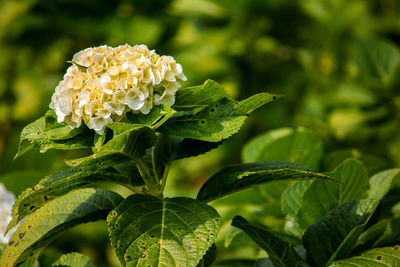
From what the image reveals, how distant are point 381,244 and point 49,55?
2.51 m

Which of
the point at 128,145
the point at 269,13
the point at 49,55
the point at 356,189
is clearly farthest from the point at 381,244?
the point at 49,55

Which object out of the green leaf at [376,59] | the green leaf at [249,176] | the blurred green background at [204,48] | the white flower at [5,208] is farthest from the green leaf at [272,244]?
the blurred green background at [204,48]

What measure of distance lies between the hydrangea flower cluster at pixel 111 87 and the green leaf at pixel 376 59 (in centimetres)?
123

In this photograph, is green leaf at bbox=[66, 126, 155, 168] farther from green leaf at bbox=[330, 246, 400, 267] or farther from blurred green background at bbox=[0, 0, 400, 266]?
blurred green background at bbox=[0, 0, 400, 266]

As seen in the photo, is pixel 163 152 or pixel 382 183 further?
pixel 382 183

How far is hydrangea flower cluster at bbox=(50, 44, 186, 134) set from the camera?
79 cm

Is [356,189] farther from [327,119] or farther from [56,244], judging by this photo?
[56,244]

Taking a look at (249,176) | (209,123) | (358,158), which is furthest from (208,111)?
(358,158)

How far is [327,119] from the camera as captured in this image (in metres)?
2.20

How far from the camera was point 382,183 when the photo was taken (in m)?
1.05

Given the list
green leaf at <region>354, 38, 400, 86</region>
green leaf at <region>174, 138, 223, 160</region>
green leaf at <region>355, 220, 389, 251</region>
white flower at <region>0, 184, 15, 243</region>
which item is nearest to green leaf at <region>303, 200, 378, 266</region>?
green leaf at <region>355, 220, 389, 251</region>

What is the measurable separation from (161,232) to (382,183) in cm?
54

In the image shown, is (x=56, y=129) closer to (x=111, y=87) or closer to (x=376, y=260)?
(x=111, y=87)

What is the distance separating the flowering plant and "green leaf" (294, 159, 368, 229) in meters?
0.20
